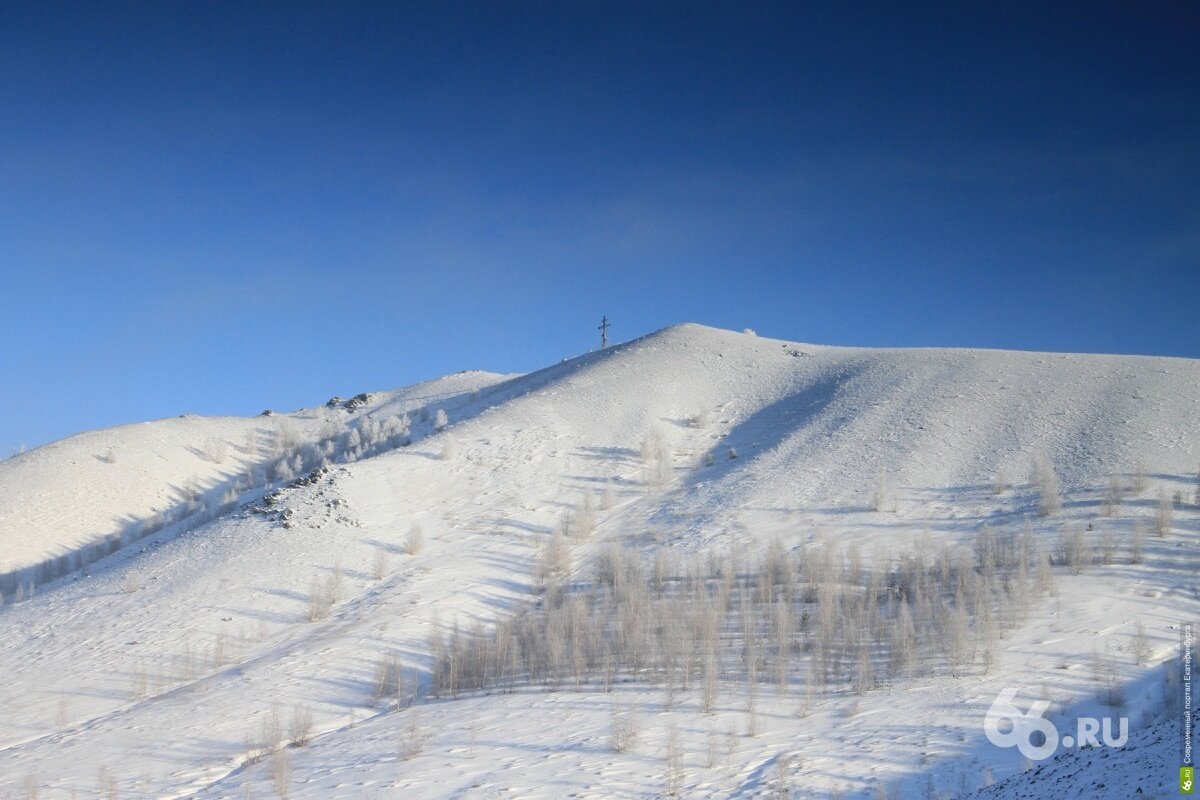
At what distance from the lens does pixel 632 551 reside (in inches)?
904

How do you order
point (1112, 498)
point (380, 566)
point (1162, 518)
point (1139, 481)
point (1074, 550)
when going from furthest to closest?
point (380, 566) → point (1139, 481) → point (1112, 498) → point (1162, 518) → point (1074, 550)

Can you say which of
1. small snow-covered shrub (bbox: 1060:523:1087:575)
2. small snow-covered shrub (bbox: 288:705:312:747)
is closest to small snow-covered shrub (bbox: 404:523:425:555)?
small snow-covered shrub (bbox: 288:705:312:747)

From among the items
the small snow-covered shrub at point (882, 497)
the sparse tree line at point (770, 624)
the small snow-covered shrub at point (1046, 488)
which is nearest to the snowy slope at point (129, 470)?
the sparse tree line at point (770, 624)

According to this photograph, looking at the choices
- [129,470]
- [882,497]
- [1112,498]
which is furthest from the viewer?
[129,470]

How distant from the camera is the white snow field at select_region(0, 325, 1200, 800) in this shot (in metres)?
12.1

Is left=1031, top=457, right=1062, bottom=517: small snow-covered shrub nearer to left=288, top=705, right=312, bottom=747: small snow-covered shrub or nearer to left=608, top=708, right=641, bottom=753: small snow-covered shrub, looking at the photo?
left=608, top=708, right=641, bottom=753: small snow-covered shrub

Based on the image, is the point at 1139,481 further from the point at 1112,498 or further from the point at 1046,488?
the point at 1046,488

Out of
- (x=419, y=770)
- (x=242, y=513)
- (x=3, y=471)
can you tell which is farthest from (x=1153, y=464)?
(x=3, y=471)

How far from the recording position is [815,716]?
12.8 meters

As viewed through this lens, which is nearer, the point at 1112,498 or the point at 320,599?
the point at 1112,498

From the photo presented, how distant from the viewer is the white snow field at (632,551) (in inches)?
477

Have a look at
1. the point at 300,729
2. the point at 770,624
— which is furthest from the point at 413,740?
the point at 770,624

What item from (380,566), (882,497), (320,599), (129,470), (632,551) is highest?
(129,470)

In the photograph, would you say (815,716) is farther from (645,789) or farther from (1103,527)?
(1103,527)
